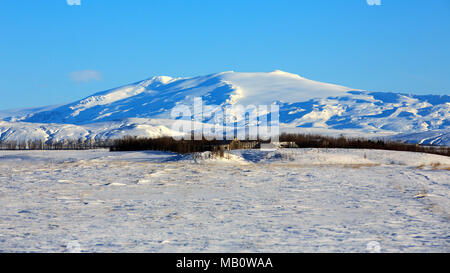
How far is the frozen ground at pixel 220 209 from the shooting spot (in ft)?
22.5

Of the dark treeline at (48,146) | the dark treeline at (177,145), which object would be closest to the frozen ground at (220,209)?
the dark treeline at (177,145)

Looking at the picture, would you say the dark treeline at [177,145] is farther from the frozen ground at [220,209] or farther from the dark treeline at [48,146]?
the dark treeline at [48,146]

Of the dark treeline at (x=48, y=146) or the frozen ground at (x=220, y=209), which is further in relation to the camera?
the dark treeline at (x=48, y=146)

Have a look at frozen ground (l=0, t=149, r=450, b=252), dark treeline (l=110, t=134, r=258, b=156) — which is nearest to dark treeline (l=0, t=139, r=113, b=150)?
dark treeline (l=110, t=134, r=258, b=156)

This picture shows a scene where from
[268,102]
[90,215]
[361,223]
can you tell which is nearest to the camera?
[361,223]

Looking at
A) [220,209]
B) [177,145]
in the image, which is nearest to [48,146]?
[177,145]

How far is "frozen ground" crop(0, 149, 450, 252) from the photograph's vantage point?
687 cm

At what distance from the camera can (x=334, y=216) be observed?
880 centimetres

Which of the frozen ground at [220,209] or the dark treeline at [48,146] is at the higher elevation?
the dark treeline at [48,146]

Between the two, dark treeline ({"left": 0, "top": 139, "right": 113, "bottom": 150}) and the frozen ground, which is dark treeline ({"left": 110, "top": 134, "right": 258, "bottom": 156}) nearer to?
the frozen ground

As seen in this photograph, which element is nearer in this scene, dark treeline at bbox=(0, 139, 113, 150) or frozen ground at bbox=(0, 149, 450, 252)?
frozen ground at bbox=(0, 149, 450, 252)
